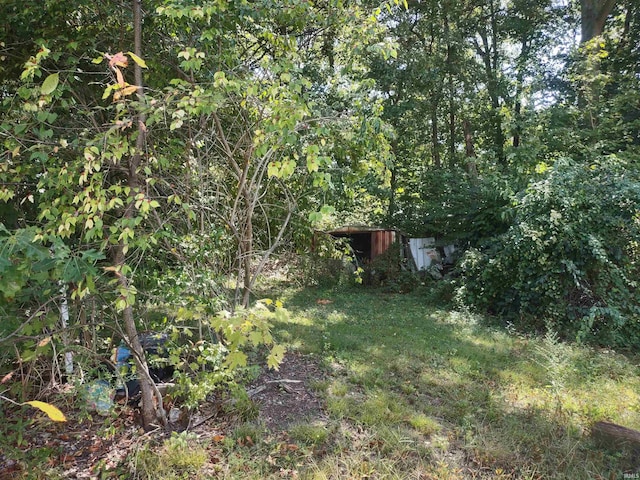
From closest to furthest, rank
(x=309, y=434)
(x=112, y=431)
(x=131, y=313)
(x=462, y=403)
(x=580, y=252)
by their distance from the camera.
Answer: (x=112, y=431)
(x=131, y=313)
(x=309, y=434)
(x=462, y=403)
(x=580, y=252)

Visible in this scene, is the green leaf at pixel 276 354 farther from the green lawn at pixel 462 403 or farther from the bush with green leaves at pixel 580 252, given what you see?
the bush with green leaves at pixel 580 252

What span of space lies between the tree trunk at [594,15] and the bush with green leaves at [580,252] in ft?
18.2

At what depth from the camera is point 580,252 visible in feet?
17.2

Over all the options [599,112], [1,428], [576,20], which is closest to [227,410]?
[1,428]

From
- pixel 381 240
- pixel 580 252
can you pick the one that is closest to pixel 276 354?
pixel 580 252

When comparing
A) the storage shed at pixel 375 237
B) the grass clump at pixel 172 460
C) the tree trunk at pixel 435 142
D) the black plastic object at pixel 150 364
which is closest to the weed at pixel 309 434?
the grass clump at pixel 172 460

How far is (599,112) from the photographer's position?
Answer: 7.82 meters

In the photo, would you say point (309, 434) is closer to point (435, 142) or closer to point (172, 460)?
point (172, 460)

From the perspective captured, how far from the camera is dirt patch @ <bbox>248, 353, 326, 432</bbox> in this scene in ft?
9.73

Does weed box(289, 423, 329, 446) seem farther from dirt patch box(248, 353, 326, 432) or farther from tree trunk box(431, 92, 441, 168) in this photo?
tree trunk box(431, 92, 441, 168)

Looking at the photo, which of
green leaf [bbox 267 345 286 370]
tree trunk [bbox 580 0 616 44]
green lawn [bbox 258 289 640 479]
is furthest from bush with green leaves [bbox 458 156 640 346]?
tree trunk [bbox 580 0 616 44]

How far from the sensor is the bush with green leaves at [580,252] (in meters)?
5.02

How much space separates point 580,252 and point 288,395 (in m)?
4.41

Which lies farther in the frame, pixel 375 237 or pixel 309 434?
pixel 375 237
